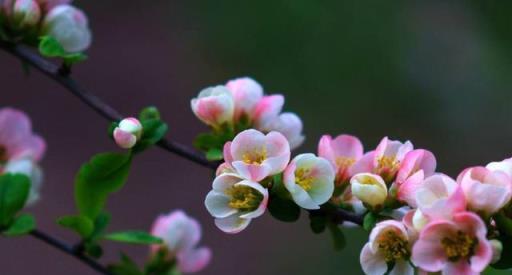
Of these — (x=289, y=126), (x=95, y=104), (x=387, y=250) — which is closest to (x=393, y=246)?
(x=387, y=250)

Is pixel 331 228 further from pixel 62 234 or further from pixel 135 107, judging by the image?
pixel 135 107

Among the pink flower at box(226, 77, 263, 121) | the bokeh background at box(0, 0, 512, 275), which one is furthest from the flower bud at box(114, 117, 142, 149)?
the bokeh background at box(0, 0, 512, 275)

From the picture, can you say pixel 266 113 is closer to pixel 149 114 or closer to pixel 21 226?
pixel 149 114

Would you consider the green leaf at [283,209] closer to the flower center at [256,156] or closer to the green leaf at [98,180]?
the flower center at [256,156]

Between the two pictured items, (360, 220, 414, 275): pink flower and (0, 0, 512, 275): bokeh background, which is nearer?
(360, 220, 414, 275): pink flower

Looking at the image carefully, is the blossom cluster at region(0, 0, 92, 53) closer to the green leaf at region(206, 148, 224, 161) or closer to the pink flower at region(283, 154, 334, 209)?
the green leaf at region(206, 148, 224, 161)
